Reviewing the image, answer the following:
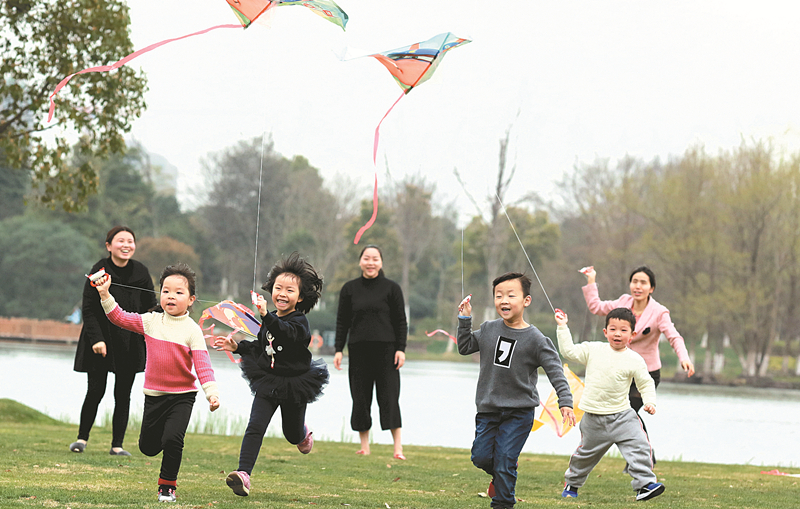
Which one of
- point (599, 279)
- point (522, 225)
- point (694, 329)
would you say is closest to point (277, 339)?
point (694, 329)

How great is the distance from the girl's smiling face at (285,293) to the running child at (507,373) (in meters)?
0.99

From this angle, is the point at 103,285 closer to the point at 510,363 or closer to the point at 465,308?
the point at 465,308

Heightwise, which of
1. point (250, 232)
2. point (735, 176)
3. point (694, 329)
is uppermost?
point (735, 176)

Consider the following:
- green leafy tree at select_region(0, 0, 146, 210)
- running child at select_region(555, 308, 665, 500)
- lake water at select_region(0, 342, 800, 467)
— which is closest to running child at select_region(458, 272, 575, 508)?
running child at select_region(555, 308, 665, 500)

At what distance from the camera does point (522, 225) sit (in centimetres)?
4425

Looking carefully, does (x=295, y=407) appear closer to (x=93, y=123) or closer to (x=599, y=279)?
(x=93, y=123)

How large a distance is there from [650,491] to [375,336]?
302 centimetres

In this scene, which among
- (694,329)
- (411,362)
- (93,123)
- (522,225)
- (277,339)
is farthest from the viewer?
(522,225)

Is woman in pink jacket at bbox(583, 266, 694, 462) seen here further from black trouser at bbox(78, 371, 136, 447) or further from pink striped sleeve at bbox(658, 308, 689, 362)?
black trouser at bbox(78, 371, 136, 447)

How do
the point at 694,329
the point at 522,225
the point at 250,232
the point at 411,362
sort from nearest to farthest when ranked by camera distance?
the point at 694,329 < the point at 411,362 < the point at 522,225 < the point at 250,232

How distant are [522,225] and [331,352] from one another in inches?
460

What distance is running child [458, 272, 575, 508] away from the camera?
5.03 meters

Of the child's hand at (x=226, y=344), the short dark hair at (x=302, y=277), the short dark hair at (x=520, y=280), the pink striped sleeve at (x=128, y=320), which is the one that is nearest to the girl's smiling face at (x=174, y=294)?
the pink striped sleeve at (x=128, y=320)

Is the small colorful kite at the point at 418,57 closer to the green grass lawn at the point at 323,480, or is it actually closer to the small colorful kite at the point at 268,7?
the small colorful kite at the point at 268,7
